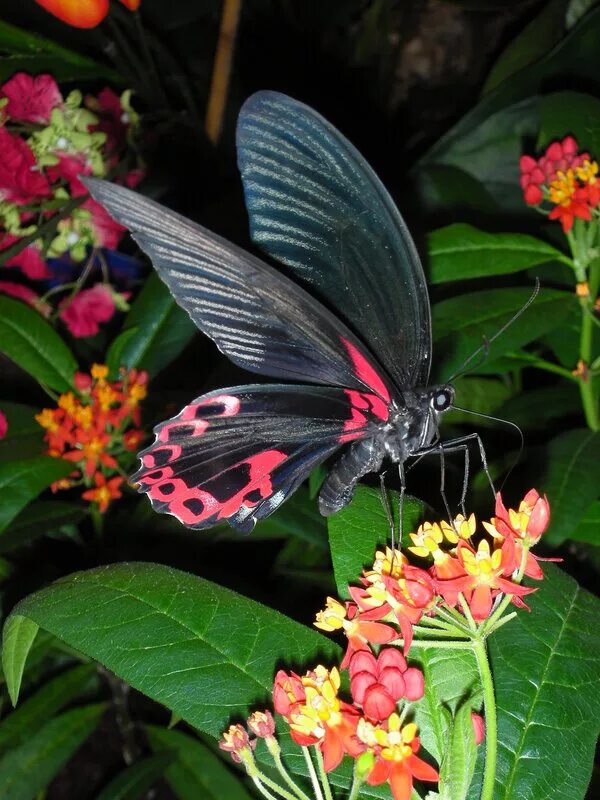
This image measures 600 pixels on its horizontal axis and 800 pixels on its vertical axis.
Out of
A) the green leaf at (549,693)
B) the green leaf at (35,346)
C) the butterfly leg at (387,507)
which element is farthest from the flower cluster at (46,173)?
the green leaf at (549,693)

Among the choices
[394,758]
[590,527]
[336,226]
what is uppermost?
[336,226]

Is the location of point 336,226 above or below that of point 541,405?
above

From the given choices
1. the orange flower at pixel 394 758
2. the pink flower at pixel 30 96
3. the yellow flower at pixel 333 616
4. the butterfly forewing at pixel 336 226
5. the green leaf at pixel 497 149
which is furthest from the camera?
the green leaf at pixel 497 149

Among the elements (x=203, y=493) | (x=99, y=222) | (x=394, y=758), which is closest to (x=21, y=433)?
(x=99, y=222)

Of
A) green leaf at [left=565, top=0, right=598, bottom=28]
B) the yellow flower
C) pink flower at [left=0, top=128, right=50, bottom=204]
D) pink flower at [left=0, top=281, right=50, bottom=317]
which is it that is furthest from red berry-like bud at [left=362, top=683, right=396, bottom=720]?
green leaf at [left=565, top=0, right=598, bottom=28]

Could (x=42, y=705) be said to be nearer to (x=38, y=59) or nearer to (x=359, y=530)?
(x=359, y=530)

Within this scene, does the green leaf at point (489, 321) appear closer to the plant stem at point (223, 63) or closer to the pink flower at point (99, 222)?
the pink flower at point (99, 222)
